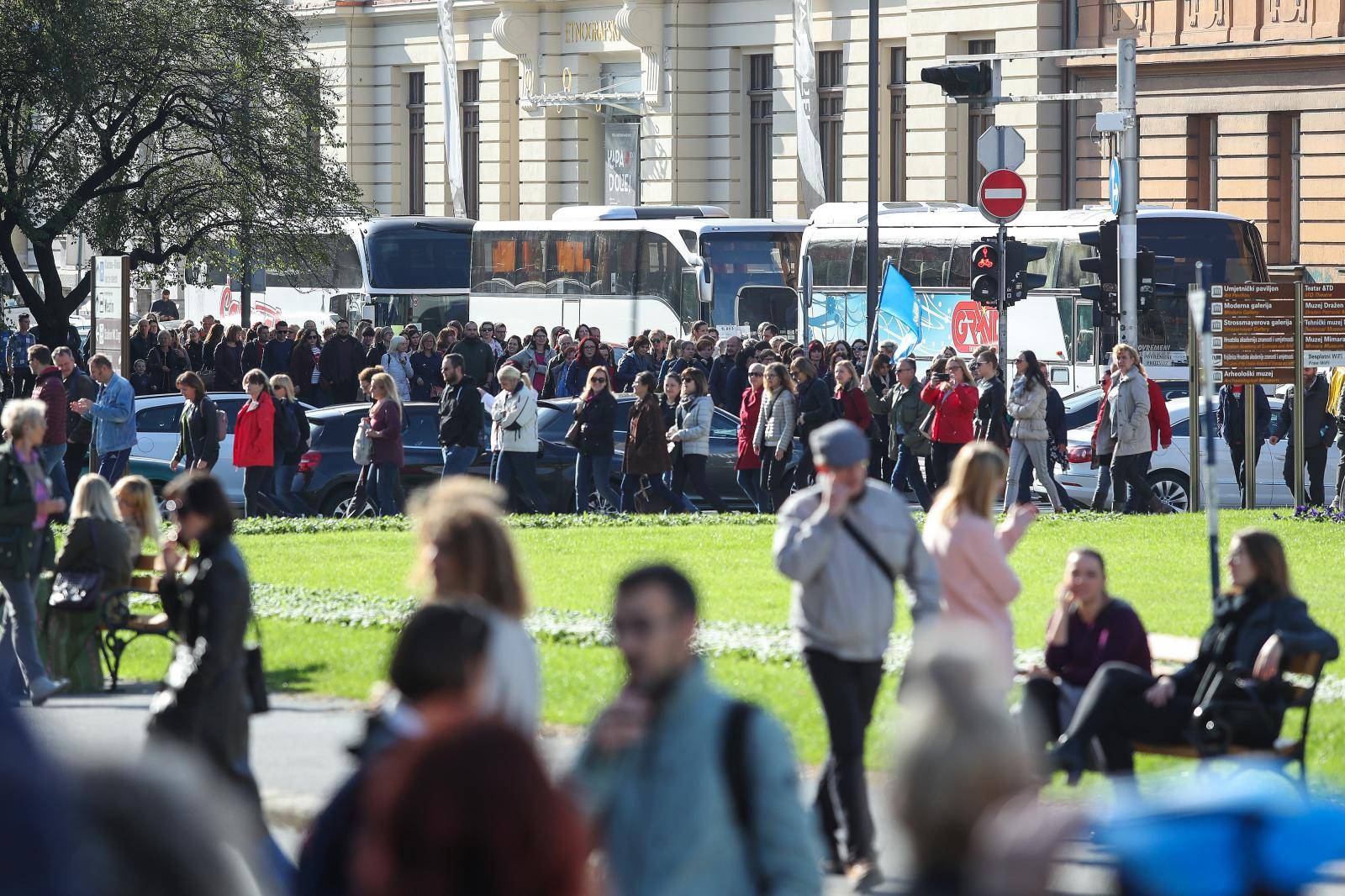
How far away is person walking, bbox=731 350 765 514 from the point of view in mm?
20734

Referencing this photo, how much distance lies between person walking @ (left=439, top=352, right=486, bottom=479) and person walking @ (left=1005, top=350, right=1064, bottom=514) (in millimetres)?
5056

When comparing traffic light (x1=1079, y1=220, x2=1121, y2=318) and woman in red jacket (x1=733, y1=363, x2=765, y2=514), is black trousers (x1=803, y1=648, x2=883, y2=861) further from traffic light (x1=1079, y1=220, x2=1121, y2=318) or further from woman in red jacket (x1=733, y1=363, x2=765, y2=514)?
traffic light (x1=1079, y1=220, x2=1121, y2=318)

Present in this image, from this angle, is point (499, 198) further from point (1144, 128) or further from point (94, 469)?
point (94, 469)

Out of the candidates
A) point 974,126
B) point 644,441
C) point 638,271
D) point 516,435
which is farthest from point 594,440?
point 974,126

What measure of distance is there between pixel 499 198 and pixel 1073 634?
4403 cm

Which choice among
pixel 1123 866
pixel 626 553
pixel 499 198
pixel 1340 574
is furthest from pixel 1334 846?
pixel 499 198

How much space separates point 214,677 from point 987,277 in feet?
60.3

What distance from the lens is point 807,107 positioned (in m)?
43.6

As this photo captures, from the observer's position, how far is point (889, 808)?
Answer: 2768 millimetres

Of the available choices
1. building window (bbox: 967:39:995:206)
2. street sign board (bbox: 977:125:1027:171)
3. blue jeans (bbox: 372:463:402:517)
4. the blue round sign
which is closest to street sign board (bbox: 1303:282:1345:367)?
the blue round sign

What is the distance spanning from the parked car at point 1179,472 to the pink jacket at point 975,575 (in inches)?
546

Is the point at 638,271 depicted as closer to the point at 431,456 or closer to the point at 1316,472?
the point at 431,456

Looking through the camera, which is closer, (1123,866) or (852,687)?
(1123,866)

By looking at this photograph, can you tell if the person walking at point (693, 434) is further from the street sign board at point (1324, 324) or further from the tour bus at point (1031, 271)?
the tour bus at point (1031, 271)
